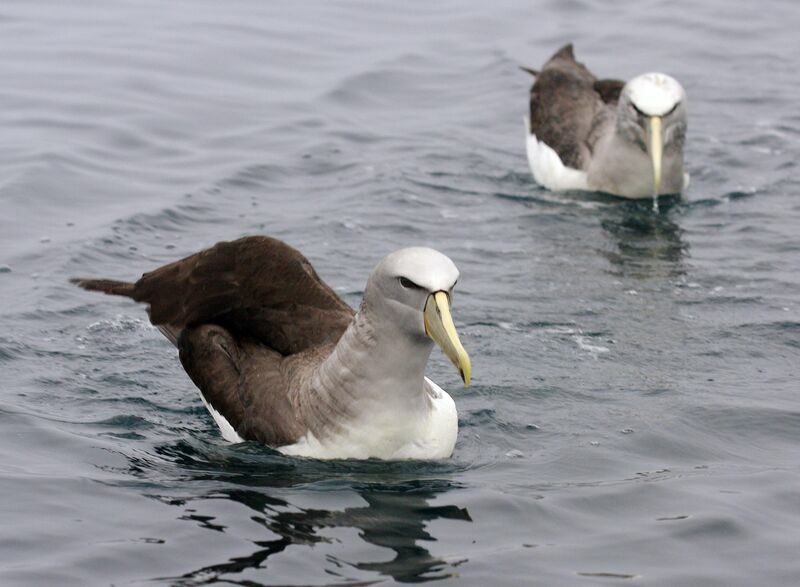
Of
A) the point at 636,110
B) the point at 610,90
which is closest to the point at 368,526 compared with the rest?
the point at 636,110

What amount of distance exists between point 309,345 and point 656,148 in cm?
595

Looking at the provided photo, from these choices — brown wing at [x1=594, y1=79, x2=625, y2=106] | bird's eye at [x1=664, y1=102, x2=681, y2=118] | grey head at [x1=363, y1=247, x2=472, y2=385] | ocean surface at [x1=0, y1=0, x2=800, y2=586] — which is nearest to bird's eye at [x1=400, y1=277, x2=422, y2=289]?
grey head at [x1=363, y1=247, x2=472, y2=385]

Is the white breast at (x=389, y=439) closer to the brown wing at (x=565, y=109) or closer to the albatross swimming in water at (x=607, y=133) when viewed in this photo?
the albatross swimming in water at (x=607, y=133)

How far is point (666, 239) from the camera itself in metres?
13.1

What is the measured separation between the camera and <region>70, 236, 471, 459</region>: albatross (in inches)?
303

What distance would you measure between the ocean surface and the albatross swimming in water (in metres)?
0.27

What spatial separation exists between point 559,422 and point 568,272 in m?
3.24

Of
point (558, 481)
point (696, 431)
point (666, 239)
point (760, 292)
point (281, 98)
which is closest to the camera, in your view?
point (558, 481)

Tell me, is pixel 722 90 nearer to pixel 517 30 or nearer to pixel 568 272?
pixel 517 30

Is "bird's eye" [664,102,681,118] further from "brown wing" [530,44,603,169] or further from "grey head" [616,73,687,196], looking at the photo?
"brown wing" [530,44,603,169]

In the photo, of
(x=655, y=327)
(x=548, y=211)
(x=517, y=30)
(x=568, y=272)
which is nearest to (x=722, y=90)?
(x=517, y=30)

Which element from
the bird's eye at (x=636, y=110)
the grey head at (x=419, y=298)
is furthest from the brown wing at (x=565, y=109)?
the grey head at (x=419, y=298)

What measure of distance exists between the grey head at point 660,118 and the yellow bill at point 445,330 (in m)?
6.57

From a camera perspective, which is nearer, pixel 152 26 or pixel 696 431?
pixel 696 431
